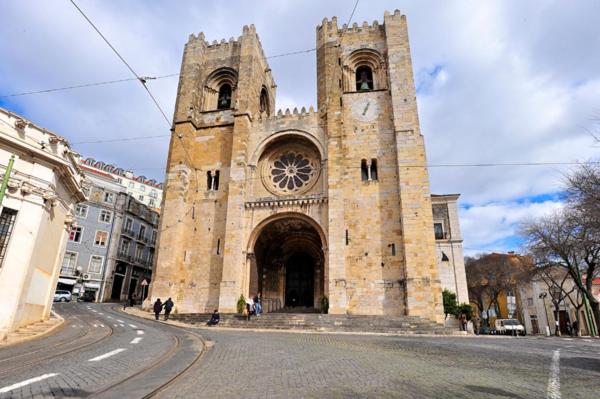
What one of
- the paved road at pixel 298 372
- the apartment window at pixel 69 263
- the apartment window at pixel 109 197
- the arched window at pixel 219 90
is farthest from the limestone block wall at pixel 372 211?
the apartment window at pixel 69 263

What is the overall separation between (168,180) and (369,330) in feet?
46.9

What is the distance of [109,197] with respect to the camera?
35031 millimetres

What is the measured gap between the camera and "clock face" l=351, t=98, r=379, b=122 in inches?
816

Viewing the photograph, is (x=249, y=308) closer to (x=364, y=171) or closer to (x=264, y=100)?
(x=364, y=171)

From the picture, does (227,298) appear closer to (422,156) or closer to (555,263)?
(422,156)

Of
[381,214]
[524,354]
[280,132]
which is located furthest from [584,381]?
[280,132]

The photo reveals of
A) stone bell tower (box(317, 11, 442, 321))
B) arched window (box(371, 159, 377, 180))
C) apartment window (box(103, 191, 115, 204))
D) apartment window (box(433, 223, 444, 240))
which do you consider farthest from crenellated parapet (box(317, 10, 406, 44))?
apartment window (box(103, 191, 115, 204))

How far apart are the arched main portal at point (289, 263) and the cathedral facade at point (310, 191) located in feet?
0.24

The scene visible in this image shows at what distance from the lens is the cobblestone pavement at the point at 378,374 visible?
4.31m

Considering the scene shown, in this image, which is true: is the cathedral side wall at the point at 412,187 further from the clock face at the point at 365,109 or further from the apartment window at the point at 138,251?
the apartment window at the point at 138,251

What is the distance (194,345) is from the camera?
339 inches

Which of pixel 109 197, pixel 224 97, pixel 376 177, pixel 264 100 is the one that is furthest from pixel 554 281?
pixel 109 197

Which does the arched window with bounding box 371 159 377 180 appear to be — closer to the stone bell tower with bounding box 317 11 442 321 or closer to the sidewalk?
the stone bell tower with bounding box 317 11 442 321

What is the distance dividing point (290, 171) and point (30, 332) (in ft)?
48.2
